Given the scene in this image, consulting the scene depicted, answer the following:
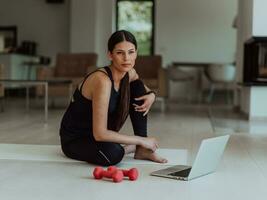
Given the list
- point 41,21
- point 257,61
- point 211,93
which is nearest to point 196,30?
point 211,93

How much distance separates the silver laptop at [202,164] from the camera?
7.75 feet

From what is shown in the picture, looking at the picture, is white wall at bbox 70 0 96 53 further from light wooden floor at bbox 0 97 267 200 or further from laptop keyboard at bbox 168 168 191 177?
laptop keyboard at bbox 168 168 191 177

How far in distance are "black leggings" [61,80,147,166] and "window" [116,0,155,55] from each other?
26.2ft

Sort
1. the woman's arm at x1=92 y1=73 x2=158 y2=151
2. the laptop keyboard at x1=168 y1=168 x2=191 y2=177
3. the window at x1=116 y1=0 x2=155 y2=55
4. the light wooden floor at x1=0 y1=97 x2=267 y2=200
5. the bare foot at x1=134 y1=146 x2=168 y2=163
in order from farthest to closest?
the window at x1=116 y1=0 x2=155 y2=55 → the bare foot at x1=134 y1=146 x2=168 y2=163 → the woman's arm at x1=92 y1=73 x2=158 y2=151 → the laptop keyboard at x1=168 y1=168 x2=191 y2=177 → the light wooden floor at x1=0 y1=97 x2=267 y2=200

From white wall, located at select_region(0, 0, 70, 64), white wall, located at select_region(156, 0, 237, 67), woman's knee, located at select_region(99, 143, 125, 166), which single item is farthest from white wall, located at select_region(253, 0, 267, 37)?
white wall, located at select_region(0, 0, 70, 64)

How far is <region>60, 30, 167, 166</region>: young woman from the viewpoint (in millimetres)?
2555

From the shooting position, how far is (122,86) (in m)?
2.71

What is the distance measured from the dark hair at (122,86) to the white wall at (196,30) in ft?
25.8

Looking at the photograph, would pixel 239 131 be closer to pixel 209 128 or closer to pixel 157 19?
pixel 209 128

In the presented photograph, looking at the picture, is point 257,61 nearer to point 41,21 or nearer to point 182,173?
point 182,173

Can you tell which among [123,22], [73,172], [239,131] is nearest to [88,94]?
[73,172]

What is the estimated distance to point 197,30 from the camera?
10.4m

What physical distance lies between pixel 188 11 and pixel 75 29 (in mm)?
2418

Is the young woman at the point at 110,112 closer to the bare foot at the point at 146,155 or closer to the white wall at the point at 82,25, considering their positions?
the bare foot at the point at 146,155
